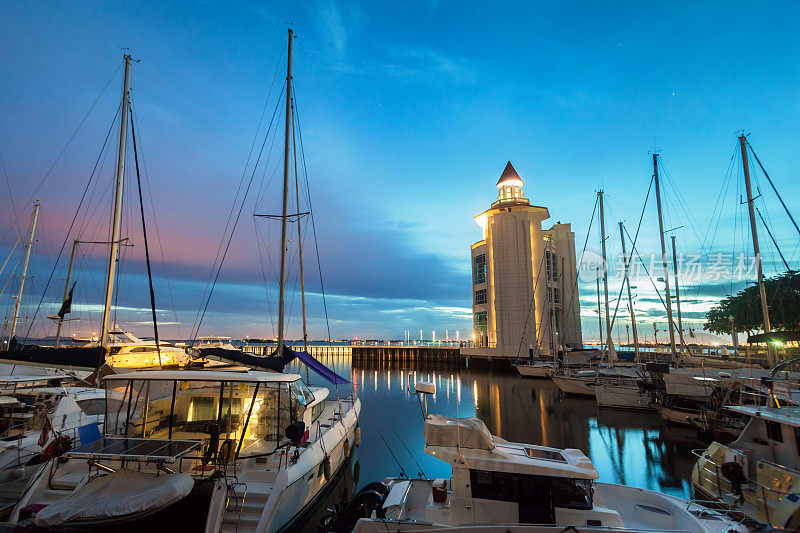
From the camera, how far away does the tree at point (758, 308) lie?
3780 cm

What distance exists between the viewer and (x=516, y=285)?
56.0 metres

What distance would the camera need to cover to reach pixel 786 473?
319 inches

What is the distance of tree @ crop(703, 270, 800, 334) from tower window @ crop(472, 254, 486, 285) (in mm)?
33348

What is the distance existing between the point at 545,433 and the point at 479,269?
45.1 meters

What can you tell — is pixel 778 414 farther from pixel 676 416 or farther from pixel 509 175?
pixel 509 175

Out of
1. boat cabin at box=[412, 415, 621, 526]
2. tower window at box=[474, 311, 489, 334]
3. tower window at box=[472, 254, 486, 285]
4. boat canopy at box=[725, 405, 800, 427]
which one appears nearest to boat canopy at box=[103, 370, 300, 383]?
boat cabin at box=[412, 415, 621, 526]

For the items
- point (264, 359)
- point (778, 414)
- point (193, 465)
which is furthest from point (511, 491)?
point (264, 359)

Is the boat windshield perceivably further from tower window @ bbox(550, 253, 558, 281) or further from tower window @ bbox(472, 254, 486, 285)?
tower window @ bbox(550, 253, 558, 281)

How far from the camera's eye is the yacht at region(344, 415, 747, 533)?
6.29 metres

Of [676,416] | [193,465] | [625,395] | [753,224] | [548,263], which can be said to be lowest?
[676,416]

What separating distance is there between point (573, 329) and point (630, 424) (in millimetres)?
45335

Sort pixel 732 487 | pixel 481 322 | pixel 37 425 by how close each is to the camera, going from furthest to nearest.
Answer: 1. pixel 481 322
2. pixel 37 425
3. pixel 732 487

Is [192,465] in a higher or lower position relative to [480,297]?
lower

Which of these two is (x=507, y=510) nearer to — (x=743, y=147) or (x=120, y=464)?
(x=120, y=464)
